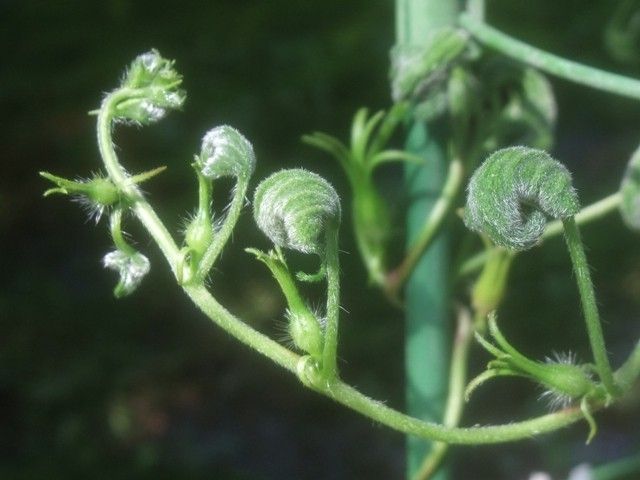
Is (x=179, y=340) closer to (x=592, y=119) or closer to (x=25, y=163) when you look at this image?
(x=25, y=163)

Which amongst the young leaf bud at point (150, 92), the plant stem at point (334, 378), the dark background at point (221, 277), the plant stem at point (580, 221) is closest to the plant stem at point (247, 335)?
the plant stem at point (334, 378)

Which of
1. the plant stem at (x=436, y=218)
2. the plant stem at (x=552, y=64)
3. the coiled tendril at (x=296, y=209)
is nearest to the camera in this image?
the coiled tendril at (x=296, y=209)

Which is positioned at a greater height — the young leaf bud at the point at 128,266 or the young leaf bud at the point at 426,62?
the young leaf bud at the point at 426,62

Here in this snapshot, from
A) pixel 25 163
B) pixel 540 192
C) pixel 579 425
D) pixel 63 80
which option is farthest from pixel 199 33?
pixel 540 192

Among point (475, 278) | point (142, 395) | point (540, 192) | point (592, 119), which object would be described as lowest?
point (540, 192)

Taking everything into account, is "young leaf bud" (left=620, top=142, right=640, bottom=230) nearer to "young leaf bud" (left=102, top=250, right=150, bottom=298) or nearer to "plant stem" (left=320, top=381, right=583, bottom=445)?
"plant stem" (left=320, top=381, right=583, bottom=445)

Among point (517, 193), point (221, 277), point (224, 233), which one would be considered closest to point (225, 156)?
point (224, 233)

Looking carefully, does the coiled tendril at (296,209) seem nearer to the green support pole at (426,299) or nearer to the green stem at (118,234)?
the green stem at (118,234)

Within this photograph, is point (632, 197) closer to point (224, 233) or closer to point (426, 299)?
point (426, 299)
